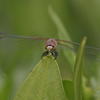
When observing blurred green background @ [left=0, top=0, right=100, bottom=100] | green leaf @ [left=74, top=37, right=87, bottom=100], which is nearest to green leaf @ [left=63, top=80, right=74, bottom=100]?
green leaf @ [left=74, top=37, right=87, bottom=100]

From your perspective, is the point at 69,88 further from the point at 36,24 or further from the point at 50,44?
the point at 36,24

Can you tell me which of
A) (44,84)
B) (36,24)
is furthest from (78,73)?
(36,24)

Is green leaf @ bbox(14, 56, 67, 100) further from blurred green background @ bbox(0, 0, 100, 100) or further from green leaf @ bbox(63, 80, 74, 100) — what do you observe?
blurred green background @ bbox(0, 0, 100, 100)

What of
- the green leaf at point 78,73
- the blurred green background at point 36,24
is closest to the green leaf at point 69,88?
the green leaf at point 78,73

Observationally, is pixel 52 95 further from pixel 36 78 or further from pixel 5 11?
pixel 5 11

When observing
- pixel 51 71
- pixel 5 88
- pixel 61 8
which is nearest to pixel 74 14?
pixel 61 8
